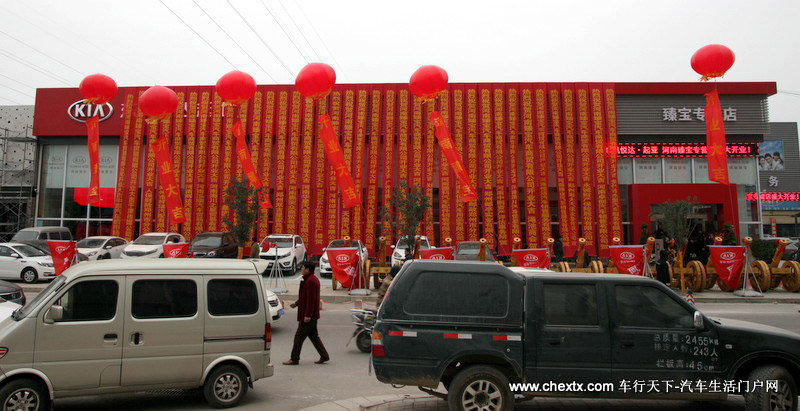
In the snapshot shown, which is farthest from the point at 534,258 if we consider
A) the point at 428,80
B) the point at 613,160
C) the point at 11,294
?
the point at 11,294

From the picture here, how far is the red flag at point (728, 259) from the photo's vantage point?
17219mm

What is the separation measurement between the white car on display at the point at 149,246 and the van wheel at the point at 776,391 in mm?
19733

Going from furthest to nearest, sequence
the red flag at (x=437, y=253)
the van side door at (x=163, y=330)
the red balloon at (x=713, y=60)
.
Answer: the red flag at (x=437, y=253), the red balloon at (x=713, y=60), the van side door at (x=163, y=330)

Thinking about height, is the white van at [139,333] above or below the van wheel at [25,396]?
above

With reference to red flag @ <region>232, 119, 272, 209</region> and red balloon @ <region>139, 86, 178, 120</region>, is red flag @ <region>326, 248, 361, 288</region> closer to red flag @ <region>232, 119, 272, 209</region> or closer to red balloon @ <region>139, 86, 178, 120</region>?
red flag @ <region>232, 119, 272, 209</region>

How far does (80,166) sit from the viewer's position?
2894 cm

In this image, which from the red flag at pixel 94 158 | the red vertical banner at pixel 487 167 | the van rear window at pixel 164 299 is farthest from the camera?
the red vertical banner at pixel 487 167

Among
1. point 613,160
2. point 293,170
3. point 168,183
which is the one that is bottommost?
point 168,183

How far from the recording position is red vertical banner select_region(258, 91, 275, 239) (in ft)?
88.3

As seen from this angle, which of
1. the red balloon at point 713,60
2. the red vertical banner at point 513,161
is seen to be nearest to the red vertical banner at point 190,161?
the red vertical banner at point 513,161

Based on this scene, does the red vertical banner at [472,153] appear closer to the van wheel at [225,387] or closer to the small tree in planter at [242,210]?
the small tree in planter at [242,210]

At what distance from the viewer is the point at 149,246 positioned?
2125 cm

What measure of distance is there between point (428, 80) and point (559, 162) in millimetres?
12230

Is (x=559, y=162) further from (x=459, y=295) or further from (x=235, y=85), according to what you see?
(x=459, y=295)
